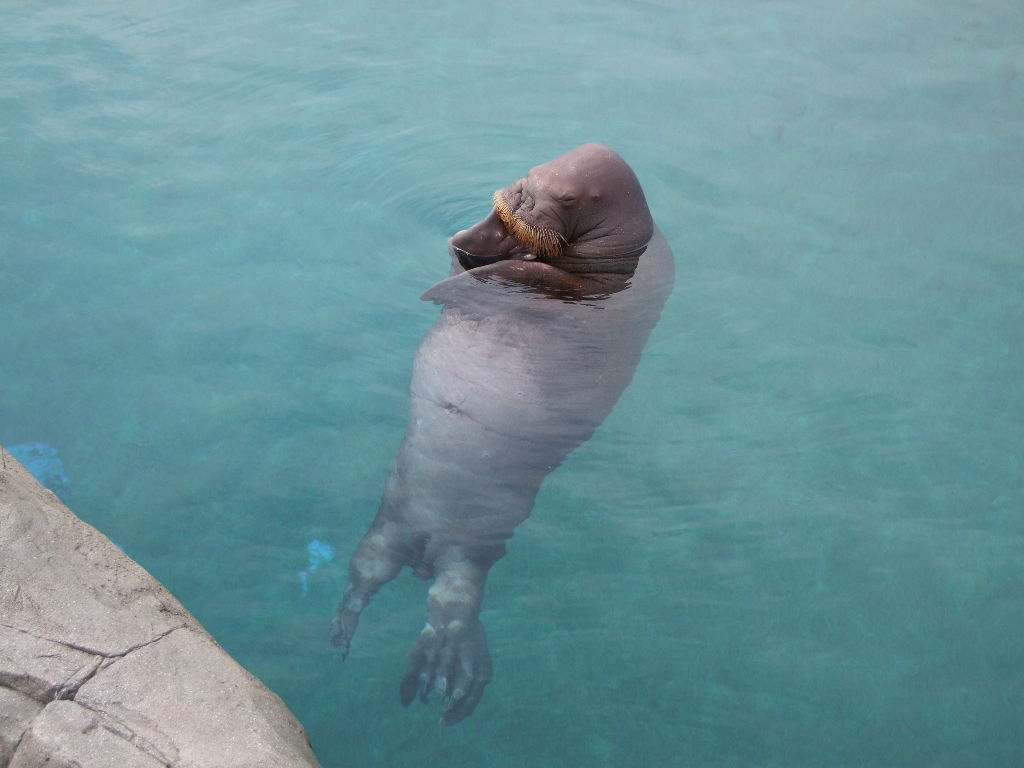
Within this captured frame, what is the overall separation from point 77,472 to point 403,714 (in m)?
2.05

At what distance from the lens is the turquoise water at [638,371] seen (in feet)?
13.0

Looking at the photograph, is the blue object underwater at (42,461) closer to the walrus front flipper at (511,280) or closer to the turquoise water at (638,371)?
the turquoise water at (638,371)

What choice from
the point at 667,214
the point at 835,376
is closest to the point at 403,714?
the point at 835,376

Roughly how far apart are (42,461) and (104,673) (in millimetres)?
2361

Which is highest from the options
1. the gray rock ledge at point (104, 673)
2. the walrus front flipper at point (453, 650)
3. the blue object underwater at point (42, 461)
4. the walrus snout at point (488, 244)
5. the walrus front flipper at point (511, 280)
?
the walrus snout at point (488, 244)

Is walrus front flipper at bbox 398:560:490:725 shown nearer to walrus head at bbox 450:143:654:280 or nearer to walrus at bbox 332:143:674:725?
walrus at bbox 332:143:674:725

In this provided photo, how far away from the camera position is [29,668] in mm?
2482

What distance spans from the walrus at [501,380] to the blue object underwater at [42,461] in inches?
62.1

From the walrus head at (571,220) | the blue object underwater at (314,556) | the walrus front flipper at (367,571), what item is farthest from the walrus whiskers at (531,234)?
the blue object underwater at (314,556)

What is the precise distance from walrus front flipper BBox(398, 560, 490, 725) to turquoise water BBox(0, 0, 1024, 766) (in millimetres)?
97

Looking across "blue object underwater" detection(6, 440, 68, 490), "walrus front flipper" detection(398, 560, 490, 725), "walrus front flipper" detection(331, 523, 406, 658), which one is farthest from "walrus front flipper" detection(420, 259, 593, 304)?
"blue object underwater" detection(6, 440, 68, 490)

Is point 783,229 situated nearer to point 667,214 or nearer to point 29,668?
point 667,214

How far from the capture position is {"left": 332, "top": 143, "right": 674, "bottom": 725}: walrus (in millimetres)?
3955

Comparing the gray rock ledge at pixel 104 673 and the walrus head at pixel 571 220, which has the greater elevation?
the walrus head at pixel 571 220
